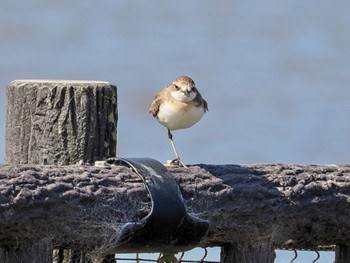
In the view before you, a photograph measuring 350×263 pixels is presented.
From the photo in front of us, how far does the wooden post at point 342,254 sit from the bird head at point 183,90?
1208 mm

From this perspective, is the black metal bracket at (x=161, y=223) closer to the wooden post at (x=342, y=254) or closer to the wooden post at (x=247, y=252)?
the wooden post at (x=247, y=252)

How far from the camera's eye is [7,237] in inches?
131

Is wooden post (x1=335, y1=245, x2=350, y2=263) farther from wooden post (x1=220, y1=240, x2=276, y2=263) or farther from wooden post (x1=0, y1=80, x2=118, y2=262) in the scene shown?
wooden post (x1=0, y1=80, x2=118, y2=262)

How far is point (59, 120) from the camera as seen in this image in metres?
4.46

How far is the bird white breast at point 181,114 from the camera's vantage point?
5129 millimetres

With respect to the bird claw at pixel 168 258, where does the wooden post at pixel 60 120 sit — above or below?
above

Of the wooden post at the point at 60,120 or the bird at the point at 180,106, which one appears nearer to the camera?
the wooden post at the point at 60,120

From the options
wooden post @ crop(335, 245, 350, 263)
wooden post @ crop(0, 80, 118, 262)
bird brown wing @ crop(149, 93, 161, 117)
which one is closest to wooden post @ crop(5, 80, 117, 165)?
wooden post @ crop(0, 80, 118, 262)

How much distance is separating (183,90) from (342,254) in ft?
4.28

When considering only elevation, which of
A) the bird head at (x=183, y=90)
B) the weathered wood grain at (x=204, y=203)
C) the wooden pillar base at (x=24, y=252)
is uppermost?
the bird head at (x=183, y=90)

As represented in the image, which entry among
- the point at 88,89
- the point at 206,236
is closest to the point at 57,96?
the point at 88,89

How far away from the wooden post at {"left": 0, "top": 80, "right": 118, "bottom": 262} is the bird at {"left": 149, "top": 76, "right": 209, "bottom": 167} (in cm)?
67

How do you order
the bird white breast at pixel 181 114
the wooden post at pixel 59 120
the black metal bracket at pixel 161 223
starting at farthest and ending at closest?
the bird white breast at pixel 181 114 < the wooden post at pixel 59 120 < the black metal bracket at pixel 161 223

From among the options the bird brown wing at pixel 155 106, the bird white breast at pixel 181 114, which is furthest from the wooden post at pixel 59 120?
the bird brown wing at pixel 155 106
